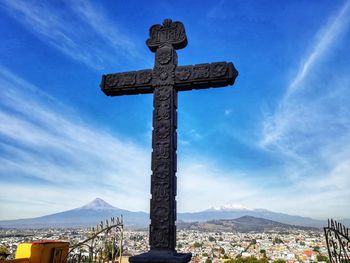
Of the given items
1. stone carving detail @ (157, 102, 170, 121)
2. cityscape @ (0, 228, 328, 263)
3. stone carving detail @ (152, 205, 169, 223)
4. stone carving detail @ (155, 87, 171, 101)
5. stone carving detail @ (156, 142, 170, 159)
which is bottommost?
cityscape @ (0, 228, 328, 263)

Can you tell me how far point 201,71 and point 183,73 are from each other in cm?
34

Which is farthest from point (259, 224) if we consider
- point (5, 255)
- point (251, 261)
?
point (5, 255)

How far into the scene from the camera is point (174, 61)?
5984mm

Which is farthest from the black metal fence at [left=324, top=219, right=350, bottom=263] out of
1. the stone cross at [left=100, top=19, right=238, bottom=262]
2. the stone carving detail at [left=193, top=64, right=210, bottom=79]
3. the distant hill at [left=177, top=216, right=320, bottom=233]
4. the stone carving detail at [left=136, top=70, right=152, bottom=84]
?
the distant hill at [left=177, top=216, right=320, bottom=233]

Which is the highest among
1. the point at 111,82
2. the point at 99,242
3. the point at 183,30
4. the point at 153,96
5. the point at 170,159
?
the point at 183,30

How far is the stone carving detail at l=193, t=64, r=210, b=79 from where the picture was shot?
5676 mm

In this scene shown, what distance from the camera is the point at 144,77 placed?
5.98m

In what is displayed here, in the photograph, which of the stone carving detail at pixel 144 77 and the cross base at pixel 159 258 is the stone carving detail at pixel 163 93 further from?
the cross base at pixel 159 258

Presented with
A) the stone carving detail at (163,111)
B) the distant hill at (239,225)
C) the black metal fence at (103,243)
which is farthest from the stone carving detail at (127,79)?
the distant hill at (239,225)

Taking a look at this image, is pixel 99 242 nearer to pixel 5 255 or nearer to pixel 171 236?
pixel 171 236

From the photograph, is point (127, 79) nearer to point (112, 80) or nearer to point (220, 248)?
point (112, 80)

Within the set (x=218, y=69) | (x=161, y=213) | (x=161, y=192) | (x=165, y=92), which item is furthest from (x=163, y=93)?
(x=161, y=213)

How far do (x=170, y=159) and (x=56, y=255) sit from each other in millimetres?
3106

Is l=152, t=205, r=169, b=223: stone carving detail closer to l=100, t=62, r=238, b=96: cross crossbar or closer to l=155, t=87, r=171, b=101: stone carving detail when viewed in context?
l=155, t=87, r=171, b=101: stone carving detail
